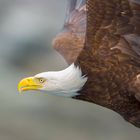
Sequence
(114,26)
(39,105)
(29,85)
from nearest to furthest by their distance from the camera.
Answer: (114,26)
(29,85)
(39,105)

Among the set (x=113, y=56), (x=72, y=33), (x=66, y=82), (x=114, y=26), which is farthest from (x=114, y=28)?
(x=72, y=33)

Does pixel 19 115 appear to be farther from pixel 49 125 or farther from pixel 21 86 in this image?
pixel 21 86

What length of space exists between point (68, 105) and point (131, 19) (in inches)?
334

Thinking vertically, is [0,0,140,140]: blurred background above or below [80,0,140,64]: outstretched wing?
below

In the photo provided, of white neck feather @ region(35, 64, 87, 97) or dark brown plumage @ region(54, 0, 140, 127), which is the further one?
white neck feather @ region(35, 64, 87, 97)

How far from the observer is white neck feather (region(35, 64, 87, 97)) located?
9.57 metres

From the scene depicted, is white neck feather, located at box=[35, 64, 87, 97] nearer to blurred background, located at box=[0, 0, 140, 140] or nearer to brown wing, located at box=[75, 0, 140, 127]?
brown wing, located at box=[75, 0, 140, 127]

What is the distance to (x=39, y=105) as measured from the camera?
17312 mm

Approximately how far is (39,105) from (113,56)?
8.09 m

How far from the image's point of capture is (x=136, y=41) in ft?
30.1

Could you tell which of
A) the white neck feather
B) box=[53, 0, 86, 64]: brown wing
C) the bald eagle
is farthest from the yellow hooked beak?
box=[53, 0, 86, 64]: brown wing

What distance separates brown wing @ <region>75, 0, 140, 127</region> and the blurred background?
257 inches

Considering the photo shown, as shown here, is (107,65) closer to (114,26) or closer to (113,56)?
(113,56)

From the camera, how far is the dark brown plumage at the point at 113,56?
9.01m
